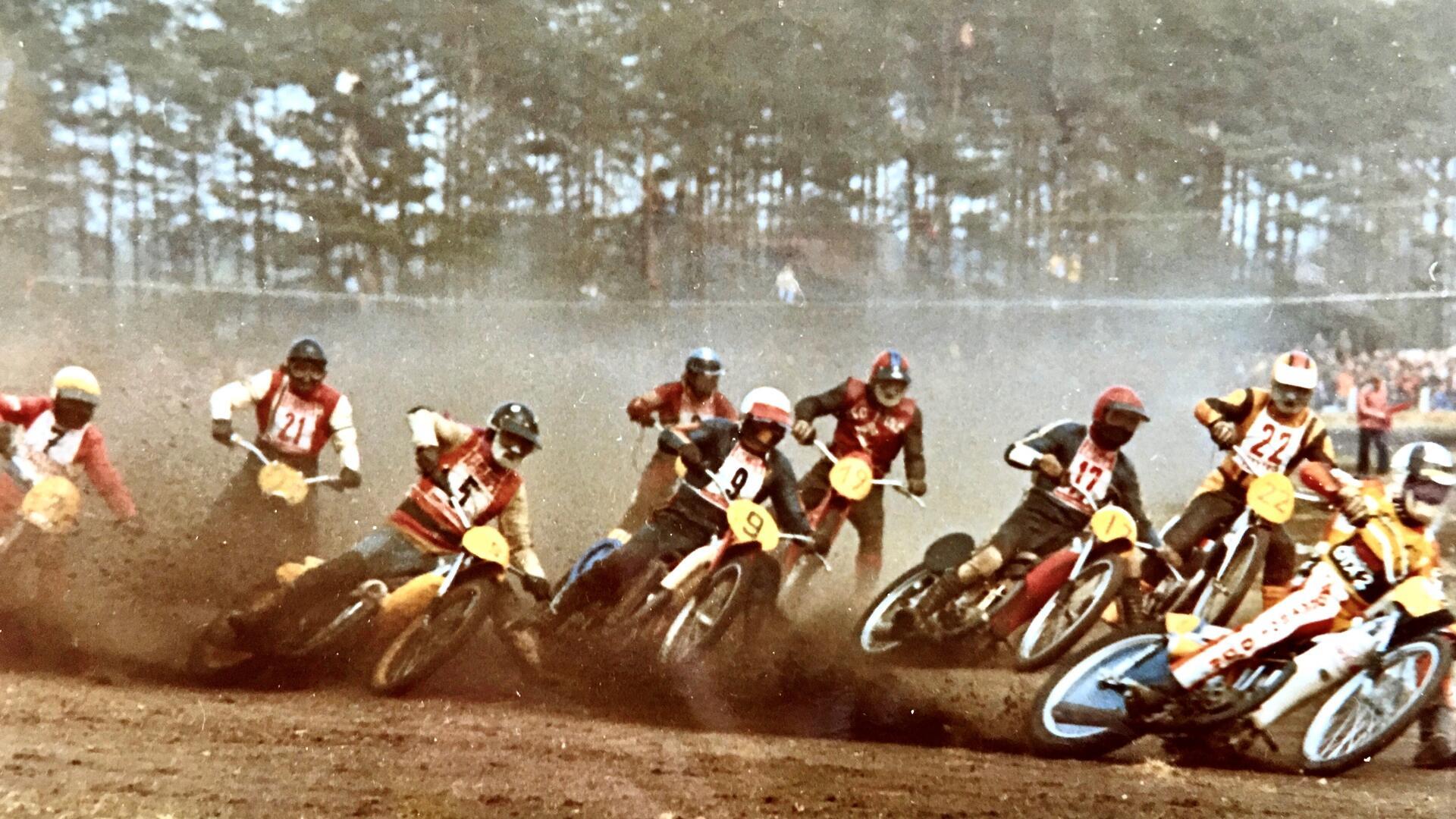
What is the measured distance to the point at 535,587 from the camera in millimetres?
4969

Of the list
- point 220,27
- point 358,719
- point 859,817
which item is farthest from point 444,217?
point 859,817

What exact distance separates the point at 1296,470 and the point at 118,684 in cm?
510

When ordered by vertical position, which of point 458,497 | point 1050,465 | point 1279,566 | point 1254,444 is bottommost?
point 1279,566

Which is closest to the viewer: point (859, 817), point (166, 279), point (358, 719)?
point (859, 817)

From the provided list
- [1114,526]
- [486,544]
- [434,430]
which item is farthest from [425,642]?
[1114,526]

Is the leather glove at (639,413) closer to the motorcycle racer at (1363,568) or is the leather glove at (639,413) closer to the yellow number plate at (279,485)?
the yellow number plate at (279,485)

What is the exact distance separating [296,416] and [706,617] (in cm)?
203

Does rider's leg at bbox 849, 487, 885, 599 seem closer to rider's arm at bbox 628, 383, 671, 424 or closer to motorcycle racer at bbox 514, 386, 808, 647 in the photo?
motorcycle racer at bbox 514, 386, 808, 647

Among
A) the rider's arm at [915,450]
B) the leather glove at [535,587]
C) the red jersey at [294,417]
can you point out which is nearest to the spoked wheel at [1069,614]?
the rider's arm at [915,450]

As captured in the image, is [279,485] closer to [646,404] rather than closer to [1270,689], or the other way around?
[646,404]

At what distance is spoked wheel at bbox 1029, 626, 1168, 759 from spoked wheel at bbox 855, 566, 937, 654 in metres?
0.72

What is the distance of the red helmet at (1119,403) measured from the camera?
16.5 ft

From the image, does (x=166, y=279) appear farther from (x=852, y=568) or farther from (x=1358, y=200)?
(x=1358, y=200)

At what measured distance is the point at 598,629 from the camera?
16.3 feet
